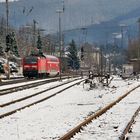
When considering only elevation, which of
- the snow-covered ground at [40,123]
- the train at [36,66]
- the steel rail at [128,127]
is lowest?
the snow-covered ground at [40,123]

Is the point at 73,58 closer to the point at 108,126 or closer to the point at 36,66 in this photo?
the point at 36,66

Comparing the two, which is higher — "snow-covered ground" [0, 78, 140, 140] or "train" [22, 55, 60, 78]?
"train" [22, 55, 60, 78]

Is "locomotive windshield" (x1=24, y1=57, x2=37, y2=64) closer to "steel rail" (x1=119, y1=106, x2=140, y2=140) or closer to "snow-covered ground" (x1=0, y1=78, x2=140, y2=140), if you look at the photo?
"snow-covered ground" (x1=0, y1=78, x2=140, y2=140)

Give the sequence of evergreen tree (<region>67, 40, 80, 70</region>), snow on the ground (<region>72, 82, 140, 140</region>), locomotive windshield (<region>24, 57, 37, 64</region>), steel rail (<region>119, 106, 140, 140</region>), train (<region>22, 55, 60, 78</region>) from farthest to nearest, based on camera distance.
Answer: evergreen tree (<region>67, 40, 80, 70</region>) → locomotive windshield (<region>24, 57, 37, 64</region>) → train (<region>22, 55, 60, 78</region>) → snow on the ground (<region>72, 82, 140, 140</region>) → steel rail (<region>119, 106, 140, 140</region>)

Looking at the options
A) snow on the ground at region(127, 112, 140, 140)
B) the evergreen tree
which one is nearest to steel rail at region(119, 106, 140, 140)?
snow on the ground at region(127, 112, 140, 140)

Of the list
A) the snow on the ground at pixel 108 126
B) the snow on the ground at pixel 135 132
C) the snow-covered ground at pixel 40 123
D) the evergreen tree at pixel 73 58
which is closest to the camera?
the snow on the ground at pixel 135 132

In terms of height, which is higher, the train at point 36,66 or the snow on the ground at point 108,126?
the train at point 36,66

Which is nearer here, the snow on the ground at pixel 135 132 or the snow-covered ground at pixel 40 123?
the snow on the ground at pixel 135 132

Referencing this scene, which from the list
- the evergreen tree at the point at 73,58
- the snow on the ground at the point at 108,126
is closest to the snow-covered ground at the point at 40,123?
the snow on the ground at the point at 108,126

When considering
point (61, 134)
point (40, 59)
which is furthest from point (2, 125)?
point (40, 59)

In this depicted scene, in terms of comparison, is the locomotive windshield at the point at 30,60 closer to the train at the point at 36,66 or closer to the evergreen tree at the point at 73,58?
the train at the point at 36,66

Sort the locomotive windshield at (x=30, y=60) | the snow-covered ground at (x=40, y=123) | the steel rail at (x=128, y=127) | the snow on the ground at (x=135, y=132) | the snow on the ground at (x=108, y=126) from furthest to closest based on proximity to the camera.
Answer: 1. the locomotive windshield at (x=30, y=60)
2. the snow-covered ground at (x=40, y=123)
3. the snow on the ground at (x=108, y=126)
4. the snow on the ground at (x=135, y=132)
5. the steel rail at (x=128, y=127)

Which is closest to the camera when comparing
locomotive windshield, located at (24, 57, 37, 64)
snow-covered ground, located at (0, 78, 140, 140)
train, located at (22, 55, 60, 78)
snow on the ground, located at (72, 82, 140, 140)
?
snow on the ground, located at (72, 82, 140, 140)

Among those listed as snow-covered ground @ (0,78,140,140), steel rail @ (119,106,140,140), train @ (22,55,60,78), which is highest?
train @ (22,55,60,78)
